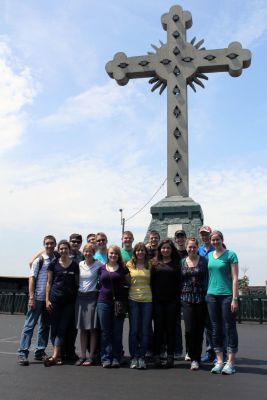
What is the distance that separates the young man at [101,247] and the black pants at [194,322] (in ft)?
4.26

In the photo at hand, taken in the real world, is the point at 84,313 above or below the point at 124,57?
below

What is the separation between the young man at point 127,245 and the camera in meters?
6.21

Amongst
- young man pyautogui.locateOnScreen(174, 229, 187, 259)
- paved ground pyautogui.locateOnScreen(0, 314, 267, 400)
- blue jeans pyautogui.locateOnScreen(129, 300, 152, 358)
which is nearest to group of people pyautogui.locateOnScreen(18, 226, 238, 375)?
blue jeans pyautogui.locateOnScreen(129, 300, 152, 358)

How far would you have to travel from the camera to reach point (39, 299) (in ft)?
19.7

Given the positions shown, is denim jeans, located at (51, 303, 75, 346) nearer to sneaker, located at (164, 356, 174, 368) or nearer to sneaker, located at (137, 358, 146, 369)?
sneaker, located at (137, 358, 146, 369)

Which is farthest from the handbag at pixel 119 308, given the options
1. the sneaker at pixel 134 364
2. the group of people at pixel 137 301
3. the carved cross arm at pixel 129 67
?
the carved cross arm at pixel 129 67

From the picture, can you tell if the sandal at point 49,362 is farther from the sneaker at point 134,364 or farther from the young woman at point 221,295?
the young woman at point 221,295

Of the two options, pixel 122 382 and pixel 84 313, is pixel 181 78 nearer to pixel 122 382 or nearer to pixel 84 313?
pixel 84 313

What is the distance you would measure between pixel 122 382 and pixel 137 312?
1088 millimetres

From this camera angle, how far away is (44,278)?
239 inches

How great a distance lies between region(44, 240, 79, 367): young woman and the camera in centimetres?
582

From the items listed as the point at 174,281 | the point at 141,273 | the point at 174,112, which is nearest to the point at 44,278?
the point at 141,273

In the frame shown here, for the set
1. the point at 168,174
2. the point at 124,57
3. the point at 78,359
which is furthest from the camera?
the point at 124,57

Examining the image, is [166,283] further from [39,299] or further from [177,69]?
[177,69]
